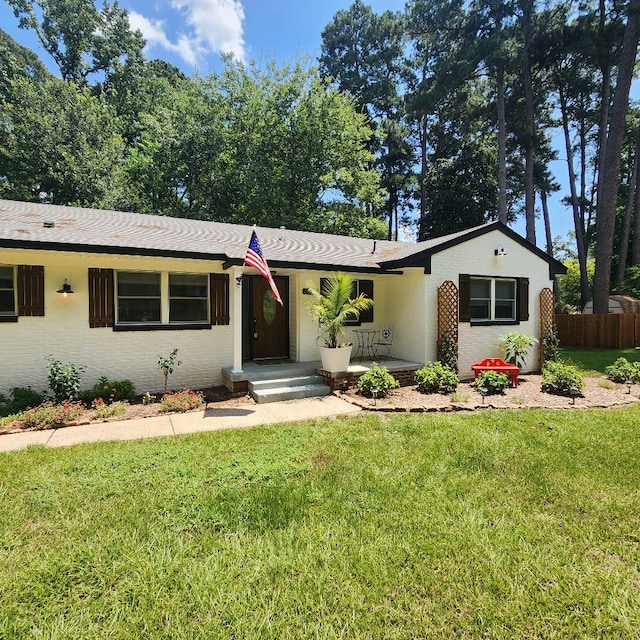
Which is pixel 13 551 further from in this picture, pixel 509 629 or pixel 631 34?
pixel 631 34

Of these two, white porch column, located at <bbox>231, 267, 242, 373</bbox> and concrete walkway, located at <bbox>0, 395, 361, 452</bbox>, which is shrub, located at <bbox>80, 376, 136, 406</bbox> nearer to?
concrete walkway, located at <bbox>0, 395, 361, 452</bbox>

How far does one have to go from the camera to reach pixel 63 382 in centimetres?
656

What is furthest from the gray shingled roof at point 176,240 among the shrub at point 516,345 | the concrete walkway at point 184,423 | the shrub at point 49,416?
the concrete walkway at point 184,423

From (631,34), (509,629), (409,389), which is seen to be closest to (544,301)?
(409,389)

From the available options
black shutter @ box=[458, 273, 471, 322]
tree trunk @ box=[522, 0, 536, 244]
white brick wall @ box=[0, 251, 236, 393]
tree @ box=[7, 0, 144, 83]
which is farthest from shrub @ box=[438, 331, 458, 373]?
tree @ box=[7, 0, 144, 83]

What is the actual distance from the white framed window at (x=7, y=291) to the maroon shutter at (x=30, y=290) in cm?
22

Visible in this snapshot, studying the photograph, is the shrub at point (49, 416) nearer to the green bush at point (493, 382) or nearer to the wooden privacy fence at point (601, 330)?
the green bush at point (493, 382)

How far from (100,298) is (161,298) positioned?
1.13 meters

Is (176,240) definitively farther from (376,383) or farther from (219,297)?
(376,383)

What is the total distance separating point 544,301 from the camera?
34.6 ft

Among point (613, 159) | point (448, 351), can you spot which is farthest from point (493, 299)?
point (613, 159)

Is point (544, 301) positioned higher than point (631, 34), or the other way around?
point (631, 34)

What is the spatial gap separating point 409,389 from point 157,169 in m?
19.9

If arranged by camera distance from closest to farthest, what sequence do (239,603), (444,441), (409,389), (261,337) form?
(239,603)
(444,441)
(409,389)
(261,337)
